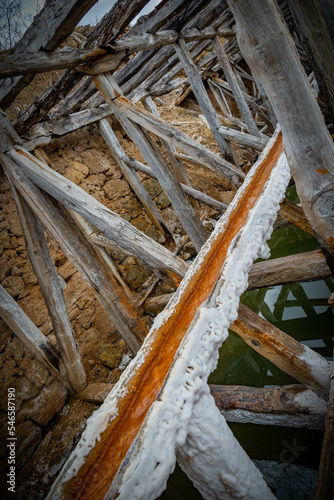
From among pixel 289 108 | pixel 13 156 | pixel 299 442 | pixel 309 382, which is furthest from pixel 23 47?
pixel 299 442

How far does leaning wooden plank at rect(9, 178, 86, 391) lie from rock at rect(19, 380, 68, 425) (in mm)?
269

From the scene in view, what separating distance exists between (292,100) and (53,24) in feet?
4.82

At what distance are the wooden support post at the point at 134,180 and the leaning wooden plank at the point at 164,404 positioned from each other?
287cm

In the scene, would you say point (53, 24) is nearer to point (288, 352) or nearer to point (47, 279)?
point (47, 279)

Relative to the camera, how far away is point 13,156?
2.03 metres

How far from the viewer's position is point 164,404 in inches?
24.4

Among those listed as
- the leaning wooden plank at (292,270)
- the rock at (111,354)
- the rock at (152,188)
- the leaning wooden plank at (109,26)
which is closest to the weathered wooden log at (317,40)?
the leaning wooden plank at (109,26)

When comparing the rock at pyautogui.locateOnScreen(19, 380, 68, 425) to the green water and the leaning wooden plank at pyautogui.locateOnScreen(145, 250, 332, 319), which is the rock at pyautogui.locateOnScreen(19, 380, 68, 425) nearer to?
the green water

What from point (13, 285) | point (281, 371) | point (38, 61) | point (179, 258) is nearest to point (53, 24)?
point (38, 61)

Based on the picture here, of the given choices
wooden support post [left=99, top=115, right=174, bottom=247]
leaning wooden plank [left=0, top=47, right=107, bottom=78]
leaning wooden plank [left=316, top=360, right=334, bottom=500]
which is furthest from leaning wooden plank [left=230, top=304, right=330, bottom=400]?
wooden support post [left=99, top=115, right=174, bottom=247]

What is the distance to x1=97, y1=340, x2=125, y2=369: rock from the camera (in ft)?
9.04

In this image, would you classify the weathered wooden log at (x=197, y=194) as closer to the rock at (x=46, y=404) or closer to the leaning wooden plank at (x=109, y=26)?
the leaning wooden plank at (x=109, y=26)

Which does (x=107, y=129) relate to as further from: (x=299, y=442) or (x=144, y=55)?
(x=299, y=442)

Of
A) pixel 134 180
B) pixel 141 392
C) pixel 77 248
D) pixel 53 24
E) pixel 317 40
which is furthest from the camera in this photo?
pixel 134 180
